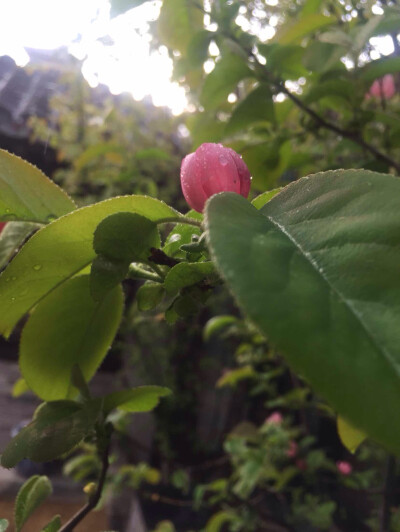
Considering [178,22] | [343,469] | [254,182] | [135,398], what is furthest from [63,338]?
[343,469]

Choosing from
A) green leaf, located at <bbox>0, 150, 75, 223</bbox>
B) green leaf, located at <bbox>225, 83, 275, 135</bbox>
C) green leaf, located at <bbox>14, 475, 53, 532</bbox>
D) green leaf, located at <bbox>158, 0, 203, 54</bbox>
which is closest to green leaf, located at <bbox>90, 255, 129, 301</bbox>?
green leaf, located at <bbox>0, 150, 75, 223</bbox>

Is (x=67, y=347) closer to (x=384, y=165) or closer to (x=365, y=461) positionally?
(x=384, y=165)

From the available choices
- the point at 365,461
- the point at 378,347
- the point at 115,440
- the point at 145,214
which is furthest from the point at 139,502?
the point at 378,347

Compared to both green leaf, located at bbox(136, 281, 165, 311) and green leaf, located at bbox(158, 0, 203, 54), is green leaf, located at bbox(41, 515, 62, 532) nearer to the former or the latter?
green leaf, located at bbox(136, 281, 165, 311)

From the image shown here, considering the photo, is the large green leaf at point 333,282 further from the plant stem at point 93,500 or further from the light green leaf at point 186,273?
the plant stem at point 93,500

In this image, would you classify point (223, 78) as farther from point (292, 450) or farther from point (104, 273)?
A: point (292, 450)

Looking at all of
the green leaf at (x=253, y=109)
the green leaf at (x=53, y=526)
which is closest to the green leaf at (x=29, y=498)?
the green leaf at (x=53, y=526)
